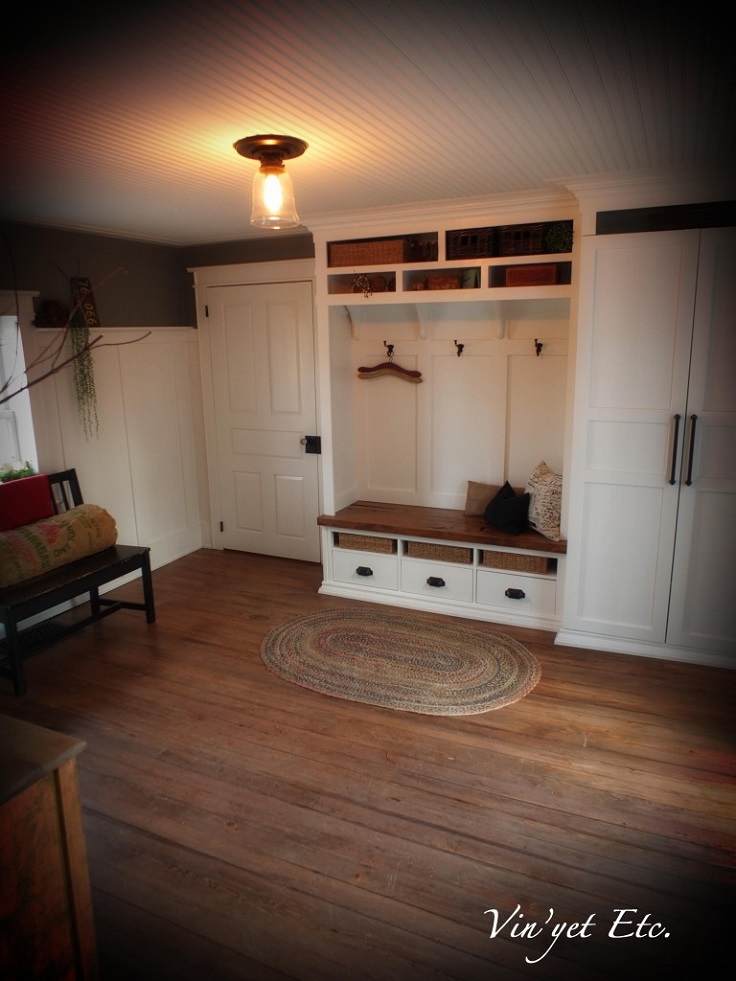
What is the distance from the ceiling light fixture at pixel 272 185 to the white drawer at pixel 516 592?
2.38m

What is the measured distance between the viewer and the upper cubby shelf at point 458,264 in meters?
3.67

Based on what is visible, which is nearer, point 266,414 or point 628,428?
point 628,428

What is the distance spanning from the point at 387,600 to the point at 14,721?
284 cm

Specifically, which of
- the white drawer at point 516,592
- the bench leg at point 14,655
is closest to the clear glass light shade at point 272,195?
the bench leg at point 14,655

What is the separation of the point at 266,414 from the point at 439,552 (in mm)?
1840

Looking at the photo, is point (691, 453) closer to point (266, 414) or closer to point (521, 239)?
point (521, 239)

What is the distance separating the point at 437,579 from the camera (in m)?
4.20

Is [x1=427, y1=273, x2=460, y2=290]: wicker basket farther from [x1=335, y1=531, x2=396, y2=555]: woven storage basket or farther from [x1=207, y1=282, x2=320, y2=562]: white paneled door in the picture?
[x1=335, y1=531, x2=396, y2=555]: woven storage basket

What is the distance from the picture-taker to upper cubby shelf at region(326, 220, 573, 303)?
3672mm

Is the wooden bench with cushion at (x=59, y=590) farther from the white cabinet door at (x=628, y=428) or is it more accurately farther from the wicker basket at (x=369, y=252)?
the white cabinet door at (x=628, y=428)

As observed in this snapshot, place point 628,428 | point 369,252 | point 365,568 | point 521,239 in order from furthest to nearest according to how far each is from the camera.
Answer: point 365,568
point 369,252
point 521,239
point 628,428

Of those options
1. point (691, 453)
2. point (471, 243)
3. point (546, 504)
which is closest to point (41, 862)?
point (546, 504)

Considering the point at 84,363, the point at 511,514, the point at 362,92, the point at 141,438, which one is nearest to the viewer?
the point at 362,92

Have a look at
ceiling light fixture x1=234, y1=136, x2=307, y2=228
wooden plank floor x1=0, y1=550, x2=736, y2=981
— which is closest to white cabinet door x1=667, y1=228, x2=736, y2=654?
wooden plank floor x1=0, y1=550, x2=736, y2=981
